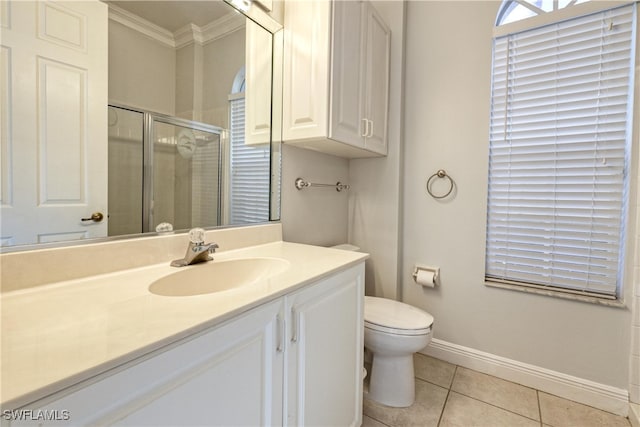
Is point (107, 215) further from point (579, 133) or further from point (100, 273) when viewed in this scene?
→ point (579, 133)

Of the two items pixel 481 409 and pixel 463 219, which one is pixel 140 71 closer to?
pixel 463 219

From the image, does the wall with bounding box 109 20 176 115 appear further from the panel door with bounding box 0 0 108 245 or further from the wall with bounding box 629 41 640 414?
the wall with bounding box 629 41 640 414

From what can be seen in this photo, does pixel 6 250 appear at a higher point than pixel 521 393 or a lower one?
higher

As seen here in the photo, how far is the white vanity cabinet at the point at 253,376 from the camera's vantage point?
1.58ft

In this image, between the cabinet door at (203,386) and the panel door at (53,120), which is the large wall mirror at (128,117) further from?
the cabinet door at (203,386)

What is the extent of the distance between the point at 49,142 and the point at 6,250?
13.0 inches

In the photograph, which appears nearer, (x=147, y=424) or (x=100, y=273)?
(x=147, y=424)

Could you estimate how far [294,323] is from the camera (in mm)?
889

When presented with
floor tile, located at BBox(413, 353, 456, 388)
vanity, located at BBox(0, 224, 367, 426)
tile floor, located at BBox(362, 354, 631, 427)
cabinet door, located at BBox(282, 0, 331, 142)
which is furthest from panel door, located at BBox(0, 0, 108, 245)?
floor tile, located at BBox(413, 353, 456, 388)

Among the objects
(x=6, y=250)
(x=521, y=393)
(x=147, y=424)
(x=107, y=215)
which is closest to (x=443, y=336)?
(x=521, y=393)

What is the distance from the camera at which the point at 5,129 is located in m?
0.80

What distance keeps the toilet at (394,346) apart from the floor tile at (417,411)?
0.12 ft

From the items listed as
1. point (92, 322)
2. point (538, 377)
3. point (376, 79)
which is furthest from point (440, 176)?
point (92, 322)

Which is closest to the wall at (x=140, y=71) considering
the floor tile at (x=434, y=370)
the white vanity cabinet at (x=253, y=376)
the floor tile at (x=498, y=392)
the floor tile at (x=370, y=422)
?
the white vanity cabinet at (x=253, y=376)
